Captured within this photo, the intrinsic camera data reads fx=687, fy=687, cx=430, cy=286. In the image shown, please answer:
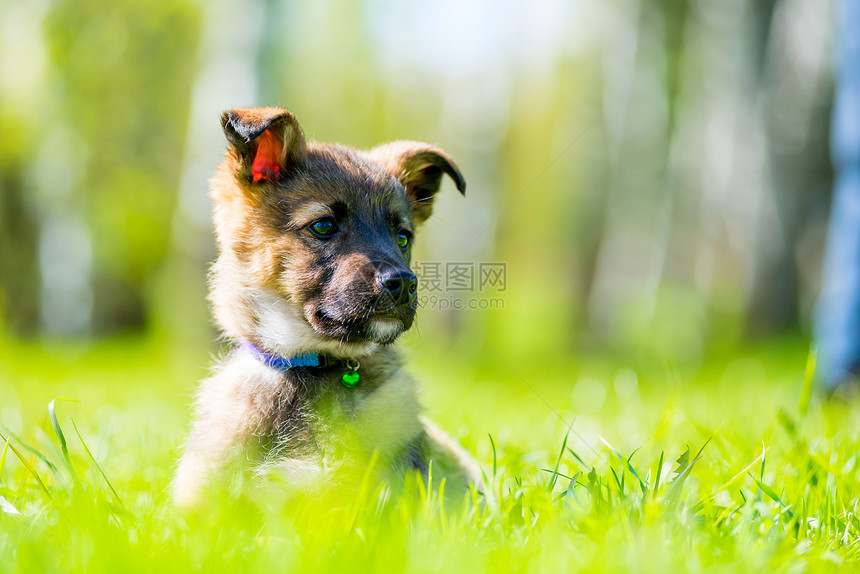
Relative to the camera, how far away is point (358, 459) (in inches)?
106

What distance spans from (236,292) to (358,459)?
1.12 metres

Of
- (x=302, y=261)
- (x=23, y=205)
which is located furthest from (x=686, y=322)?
(x=23, y=205)

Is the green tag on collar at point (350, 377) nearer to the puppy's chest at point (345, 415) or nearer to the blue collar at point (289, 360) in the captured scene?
the puppy's chest at point (345, 415)

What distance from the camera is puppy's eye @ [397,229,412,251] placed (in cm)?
368

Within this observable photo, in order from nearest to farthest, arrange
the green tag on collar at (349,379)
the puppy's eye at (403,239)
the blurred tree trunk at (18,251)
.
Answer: the green tag on collar at (349,379) < the puppy's eye at (403,239) < the blurred tree trunk at (18,251)

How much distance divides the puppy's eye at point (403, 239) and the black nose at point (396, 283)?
2.13ft

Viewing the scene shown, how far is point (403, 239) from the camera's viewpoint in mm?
3713

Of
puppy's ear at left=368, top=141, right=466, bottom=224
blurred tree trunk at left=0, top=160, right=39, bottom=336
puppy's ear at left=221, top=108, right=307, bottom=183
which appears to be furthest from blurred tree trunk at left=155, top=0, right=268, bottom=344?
blurred tree trunk at left=0, top=160, right=39, bottom=336

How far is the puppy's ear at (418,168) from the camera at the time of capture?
3799 millimetres

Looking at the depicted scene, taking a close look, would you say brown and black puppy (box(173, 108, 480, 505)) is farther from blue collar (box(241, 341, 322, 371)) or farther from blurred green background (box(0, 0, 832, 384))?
blurred green background (box(0, 0, 832, 384))

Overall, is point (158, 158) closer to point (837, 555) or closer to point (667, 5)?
point (667, 5)

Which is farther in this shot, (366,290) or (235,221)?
(235,221)

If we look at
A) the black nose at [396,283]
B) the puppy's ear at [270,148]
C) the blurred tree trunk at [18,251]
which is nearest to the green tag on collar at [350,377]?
the black nose at [396,283]

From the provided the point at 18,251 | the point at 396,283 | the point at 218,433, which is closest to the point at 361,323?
the point at 396,283
